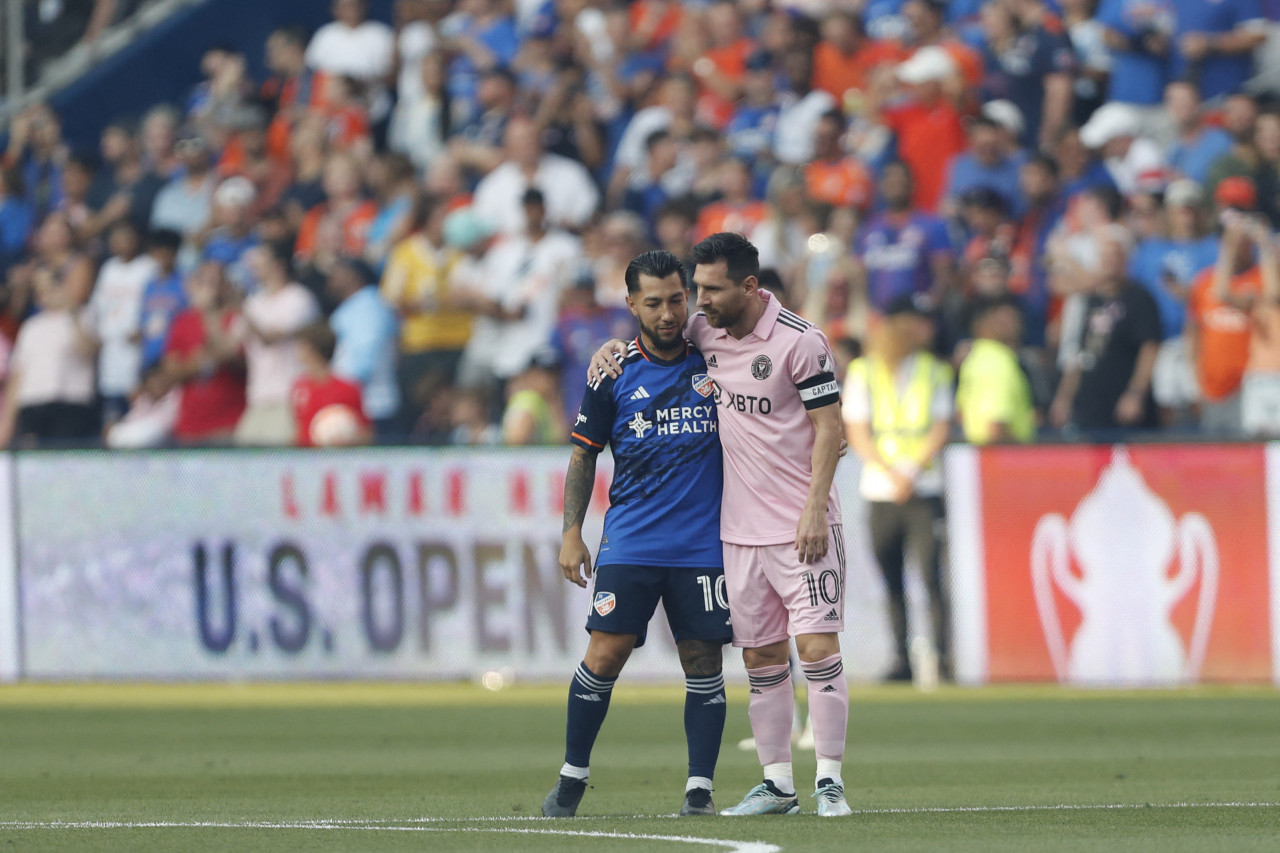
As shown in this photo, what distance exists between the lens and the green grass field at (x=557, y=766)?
22.9 feet

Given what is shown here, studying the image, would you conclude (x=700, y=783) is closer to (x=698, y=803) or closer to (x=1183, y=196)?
(x=698, y=803)

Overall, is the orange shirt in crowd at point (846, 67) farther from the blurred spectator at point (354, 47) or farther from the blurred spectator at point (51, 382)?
the blurred spectator at point (51, 382)

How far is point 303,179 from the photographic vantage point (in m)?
20.4

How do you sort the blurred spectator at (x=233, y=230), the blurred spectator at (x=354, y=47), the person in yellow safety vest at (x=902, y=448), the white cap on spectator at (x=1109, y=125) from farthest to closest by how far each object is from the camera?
1. the blurred spectator at (x=354, y=47)
2. the blurred spectator at (x=233, y=230)
3. the white cap on spectator at (x=1109, y=125)
4. the person in yellow safety vest at (x=902, y=448)

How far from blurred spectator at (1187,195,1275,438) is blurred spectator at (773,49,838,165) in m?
4.10

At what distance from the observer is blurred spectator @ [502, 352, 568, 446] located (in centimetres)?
1575

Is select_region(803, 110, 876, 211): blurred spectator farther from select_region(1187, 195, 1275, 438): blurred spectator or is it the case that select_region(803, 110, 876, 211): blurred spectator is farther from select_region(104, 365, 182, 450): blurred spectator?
select_region(104, 365, 182, 450): blurred spectator

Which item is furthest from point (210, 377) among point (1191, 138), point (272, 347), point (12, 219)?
point (1191, 138)

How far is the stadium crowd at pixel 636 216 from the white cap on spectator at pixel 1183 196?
0.09 ft

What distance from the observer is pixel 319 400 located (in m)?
16.2

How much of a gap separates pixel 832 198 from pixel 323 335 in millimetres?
4437

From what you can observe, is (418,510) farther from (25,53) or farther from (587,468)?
(25,53)

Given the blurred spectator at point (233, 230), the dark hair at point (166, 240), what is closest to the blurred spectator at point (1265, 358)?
the blurred spectator at point (233, 230)

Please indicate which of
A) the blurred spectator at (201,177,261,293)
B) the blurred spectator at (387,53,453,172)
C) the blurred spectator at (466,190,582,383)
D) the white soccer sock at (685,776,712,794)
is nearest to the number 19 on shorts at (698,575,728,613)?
the white soccer sock at (685,776,712,794)
